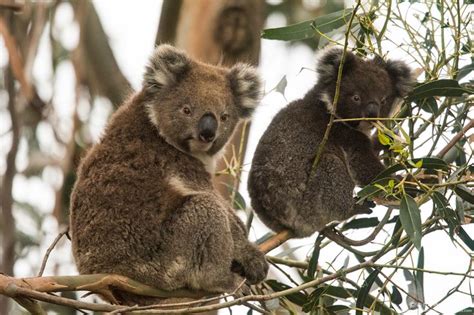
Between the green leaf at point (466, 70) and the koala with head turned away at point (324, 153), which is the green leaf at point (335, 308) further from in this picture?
the green leaf at point (466, 70)

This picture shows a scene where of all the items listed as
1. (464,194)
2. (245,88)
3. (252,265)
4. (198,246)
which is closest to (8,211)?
(198,246)

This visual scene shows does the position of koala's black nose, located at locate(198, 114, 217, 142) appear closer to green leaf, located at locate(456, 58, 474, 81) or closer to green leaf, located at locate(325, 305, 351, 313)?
green leaf, located at locate(325, 305, 351, 313)

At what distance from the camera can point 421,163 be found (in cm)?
351

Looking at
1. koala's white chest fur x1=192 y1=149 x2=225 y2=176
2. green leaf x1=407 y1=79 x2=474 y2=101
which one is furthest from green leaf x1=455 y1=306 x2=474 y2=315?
koala's white chest fur x1=192 y1=149 x2=225 y2=176

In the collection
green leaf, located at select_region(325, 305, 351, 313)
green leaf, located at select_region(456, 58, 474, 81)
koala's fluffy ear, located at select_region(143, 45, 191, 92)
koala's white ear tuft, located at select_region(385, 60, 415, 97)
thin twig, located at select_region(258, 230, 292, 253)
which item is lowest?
green leaf, located at select_region(325, 305, 351, 313)

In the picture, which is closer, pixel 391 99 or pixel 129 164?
pixel 129 164

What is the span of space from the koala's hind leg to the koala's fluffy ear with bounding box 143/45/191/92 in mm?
802

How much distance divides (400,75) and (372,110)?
330 millimetres

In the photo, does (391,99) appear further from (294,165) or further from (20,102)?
(20,102)

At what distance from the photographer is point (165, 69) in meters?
4.63

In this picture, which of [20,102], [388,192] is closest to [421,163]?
[388,192]

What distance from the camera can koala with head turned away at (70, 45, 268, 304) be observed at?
4.05 meters

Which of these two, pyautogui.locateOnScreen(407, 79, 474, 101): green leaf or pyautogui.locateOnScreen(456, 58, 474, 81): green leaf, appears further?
pyautogui.locateOnScreen(456, 58, 474, 81): green leaf

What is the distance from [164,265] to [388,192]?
3.85 ft
